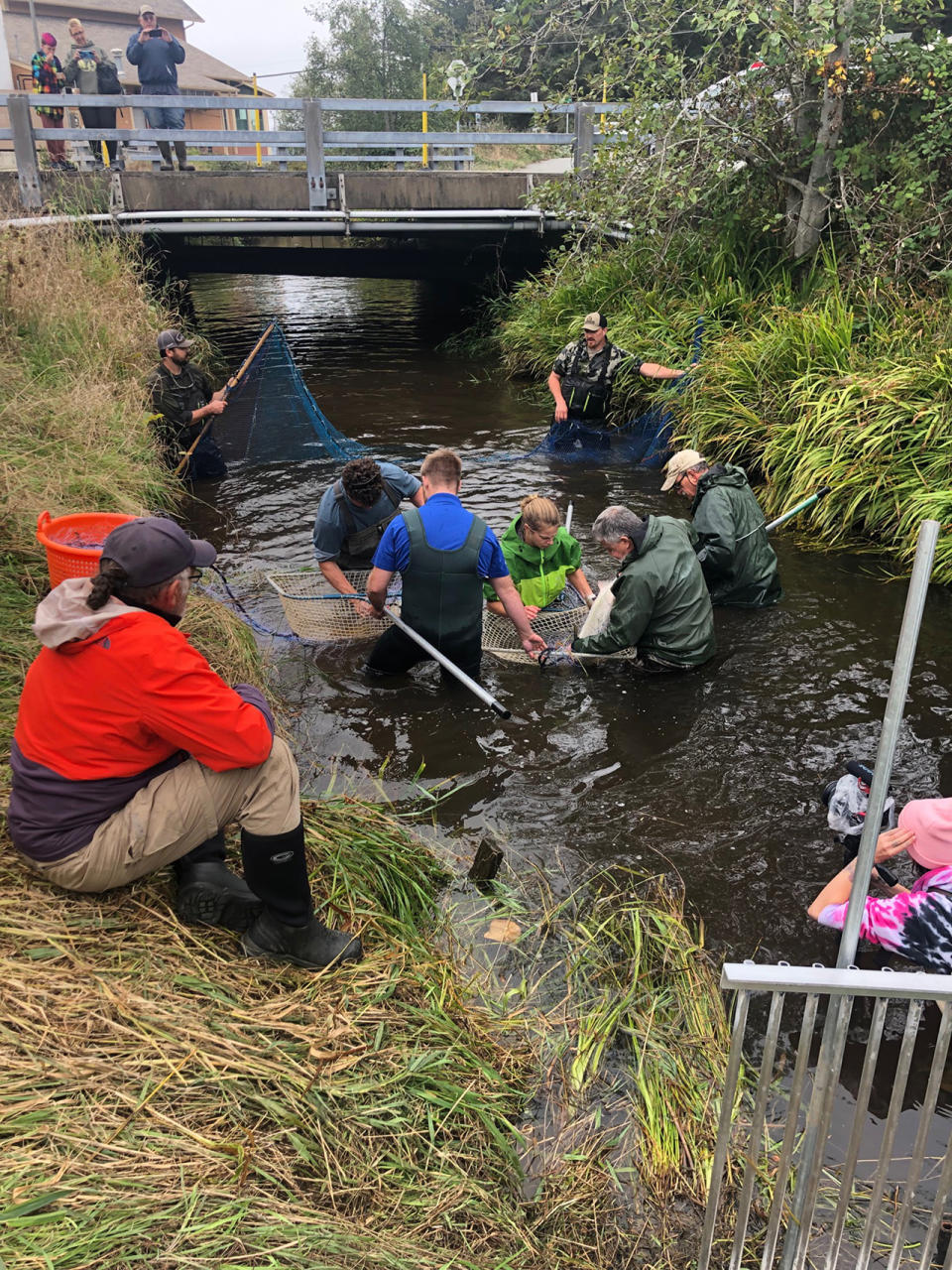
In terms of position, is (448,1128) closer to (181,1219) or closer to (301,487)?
(181,1219)

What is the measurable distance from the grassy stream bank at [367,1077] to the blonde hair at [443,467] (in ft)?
6.41

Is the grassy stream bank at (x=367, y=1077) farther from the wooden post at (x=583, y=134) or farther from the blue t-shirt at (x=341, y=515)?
the wooden post at (x=583, y=134)

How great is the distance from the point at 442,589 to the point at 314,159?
11.5m

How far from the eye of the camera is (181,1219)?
2.22 m

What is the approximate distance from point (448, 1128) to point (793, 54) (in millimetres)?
10532

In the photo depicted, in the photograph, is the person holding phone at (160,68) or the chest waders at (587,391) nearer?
the chest waders at (587,391)

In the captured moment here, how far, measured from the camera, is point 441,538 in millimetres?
5348

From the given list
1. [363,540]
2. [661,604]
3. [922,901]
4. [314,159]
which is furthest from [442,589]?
[314,159]

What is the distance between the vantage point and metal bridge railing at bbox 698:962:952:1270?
80.0 inches

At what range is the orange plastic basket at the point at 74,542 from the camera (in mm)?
4066

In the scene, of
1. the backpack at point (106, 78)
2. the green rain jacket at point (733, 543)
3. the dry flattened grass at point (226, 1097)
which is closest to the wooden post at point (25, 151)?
the backpack at point (106, 78)

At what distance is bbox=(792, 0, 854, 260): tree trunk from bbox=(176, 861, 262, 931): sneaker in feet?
30.8

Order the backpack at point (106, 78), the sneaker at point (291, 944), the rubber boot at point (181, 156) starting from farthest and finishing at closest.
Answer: the backpack at point (106, 78) < the rubber boot at point (181, 156) < the sneaker at point (291, 944)

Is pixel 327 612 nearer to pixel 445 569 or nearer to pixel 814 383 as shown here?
pixel 445 569
